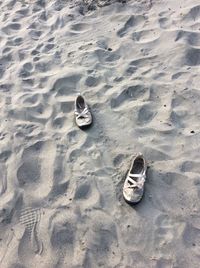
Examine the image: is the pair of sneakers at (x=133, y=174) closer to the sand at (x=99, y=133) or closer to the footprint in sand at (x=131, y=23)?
the sand at (x=99, y=133)

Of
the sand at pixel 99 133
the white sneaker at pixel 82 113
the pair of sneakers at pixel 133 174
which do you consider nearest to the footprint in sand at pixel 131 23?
the sand at pixel 99 133

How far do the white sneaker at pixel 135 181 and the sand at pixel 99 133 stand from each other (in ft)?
0.24

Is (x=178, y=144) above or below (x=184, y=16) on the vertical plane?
below

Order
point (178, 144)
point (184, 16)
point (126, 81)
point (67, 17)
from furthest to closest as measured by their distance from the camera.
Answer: point (67, 17) → point (184, 16) → point (126, 81) → point (178, 144)

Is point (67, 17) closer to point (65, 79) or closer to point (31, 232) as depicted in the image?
point (65, 79)

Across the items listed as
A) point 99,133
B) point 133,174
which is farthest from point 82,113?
point 133,174

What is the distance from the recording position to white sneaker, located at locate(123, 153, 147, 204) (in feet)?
10.5


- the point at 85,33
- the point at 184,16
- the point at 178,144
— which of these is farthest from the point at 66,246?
the point at 184,16

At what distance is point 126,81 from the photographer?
4293 mm

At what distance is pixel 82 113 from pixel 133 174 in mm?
949

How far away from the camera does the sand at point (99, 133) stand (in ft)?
9.82

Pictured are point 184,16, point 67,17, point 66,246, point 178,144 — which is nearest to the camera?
point 66,246

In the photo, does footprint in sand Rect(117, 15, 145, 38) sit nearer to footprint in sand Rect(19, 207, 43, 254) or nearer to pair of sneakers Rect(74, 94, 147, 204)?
pair of sneakers Rect(74, 94, 147, 204)

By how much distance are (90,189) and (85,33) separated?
257cm
